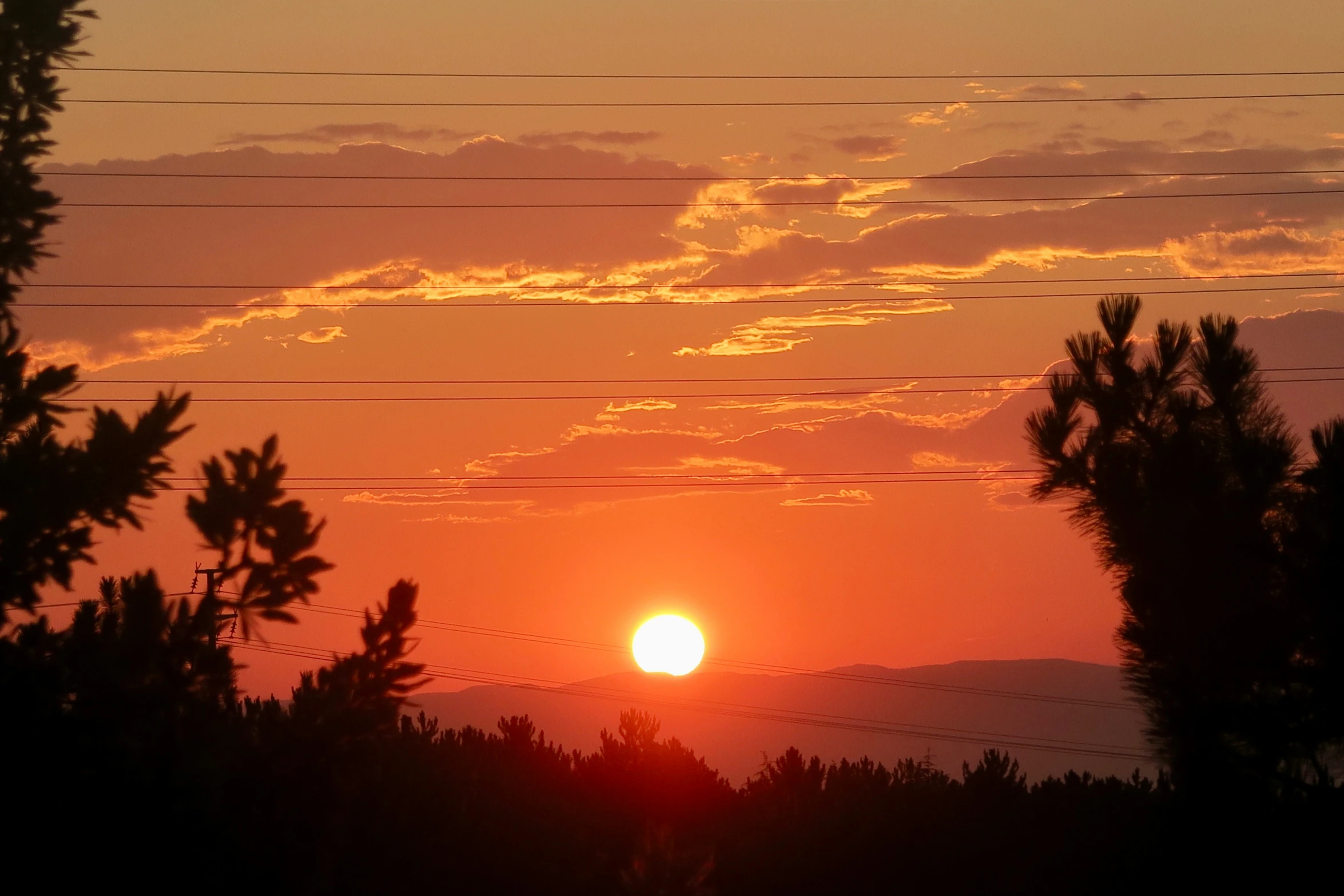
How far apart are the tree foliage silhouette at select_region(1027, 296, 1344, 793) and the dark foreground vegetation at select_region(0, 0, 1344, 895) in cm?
3

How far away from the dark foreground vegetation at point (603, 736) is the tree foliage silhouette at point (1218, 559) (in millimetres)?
30

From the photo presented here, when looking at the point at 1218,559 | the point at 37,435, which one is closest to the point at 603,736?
the point at 1218,559

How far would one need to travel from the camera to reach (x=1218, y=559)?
1448cm

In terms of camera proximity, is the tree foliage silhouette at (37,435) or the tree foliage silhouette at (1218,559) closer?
the tree foliage silhouette at (37,435)

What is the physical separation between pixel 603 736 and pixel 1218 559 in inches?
572

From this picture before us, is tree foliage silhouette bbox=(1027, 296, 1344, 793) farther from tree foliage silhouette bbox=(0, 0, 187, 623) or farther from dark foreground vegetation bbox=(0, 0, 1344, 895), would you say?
tree foliage silhouette bbox=(0, 0, 187, 623)

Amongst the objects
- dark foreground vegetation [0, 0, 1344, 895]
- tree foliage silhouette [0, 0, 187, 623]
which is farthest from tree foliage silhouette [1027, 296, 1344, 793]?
tree foliage silhouette [0, 0, 187, 623]

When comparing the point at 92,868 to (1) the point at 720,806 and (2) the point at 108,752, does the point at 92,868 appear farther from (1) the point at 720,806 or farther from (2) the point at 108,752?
(1) the point at 720,806

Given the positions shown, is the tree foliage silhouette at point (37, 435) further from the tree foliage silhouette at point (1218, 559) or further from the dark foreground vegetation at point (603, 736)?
the tree foliage silhouette at point (1218, 559)

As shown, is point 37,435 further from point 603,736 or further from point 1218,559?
point 603,736

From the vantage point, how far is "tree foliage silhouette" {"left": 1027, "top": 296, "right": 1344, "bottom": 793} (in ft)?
46.0

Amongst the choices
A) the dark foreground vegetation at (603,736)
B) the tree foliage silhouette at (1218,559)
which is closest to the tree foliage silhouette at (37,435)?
the dark foreground vegetation at (603,736)

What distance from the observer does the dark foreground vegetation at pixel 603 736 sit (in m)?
6.46

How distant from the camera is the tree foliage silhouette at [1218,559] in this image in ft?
46.0
